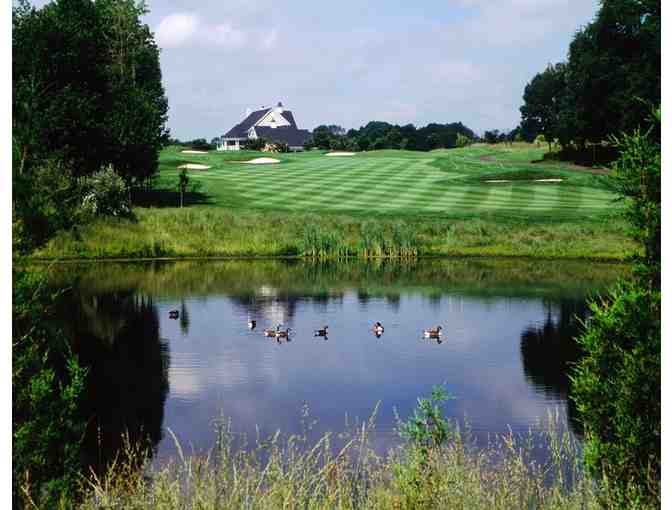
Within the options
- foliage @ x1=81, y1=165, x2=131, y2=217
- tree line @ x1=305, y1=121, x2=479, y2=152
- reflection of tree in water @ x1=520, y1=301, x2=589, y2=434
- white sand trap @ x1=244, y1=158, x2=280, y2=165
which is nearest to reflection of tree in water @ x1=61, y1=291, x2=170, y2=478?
reflection of tree in water @ x1=520, y1=301, x2=589, y2=434

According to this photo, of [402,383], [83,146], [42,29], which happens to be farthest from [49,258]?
[402,383]

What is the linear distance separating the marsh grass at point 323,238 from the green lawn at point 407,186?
4648 millimetres

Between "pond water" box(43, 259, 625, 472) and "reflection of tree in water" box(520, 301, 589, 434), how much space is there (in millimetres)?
86

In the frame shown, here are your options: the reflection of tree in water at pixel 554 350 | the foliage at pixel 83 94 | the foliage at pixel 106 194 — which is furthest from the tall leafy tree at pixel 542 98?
the reflection of tree in water at pixel 554 350

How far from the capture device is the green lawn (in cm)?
→ 6041

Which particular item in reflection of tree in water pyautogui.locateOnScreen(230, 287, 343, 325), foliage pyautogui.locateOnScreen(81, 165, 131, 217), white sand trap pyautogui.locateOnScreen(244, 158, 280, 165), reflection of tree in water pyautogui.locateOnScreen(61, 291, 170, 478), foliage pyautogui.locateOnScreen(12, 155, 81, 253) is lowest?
reflection of tree in water pyautogui.locateOnScreen(61, 291, 170, 478)

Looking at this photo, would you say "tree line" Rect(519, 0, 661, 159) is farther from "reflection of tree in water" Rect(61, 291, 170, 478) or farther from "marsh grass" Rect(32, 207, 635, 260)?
"reflection of tree in water" Rect(61, 291, 170, 478)

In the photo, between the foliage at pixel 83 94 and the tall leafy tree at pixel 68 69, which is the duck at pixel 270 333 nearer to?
the foliage at pixel 83 94

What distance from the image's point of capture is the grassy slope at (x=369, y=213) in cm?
5000

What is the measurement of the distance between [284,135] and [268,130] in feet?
12.7

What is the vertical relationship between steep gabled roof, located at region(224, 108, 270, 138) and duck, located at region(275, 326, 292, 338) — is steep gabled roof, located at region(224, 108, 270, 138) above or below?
above

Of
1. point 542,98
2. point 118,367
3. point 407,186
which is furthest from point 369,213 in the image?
point 542,98

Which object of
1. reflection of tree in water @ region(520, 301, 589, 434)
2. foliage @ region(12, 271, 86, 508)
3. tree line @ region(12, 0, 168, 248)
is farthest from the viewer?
tree line @ region(12, 0, 168, 248)

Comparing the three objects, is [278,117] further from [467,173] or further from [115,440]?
[115,440]
